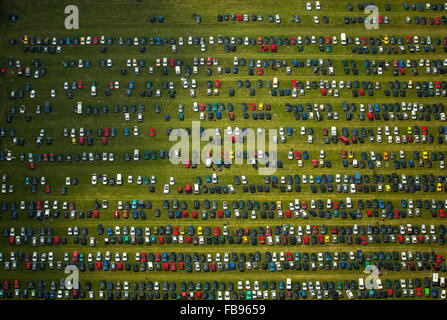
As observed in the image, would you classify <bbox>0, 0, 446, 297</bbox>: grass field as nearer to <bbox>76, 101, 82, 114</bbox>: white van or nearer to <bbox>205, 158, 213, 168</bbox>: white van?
<bbox>76, 101, 82, 114</bbox>: white van

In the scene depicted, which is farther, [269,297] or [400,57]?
[400,57]

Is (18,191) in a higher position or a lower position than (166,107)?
lower

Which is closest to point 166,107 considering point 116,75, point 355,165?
point 116,75

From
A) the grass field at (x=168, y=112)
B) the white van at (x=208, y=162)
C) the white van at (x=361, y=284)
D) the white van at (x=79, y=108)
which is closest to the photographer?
the white van at (x=361, y=284)

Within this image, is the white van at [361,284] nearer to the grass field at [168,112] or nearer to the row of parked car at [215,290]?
the row of parked car at [215,290]

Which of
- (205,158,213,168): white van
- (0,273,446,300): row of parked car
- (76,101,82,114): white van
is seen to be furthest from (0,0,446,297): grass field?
(0,273,446,300): row of parked car

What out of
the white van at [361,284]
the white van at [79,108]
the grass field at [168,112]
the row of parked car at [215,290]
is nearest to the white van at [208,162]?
the grass field at [168,112]

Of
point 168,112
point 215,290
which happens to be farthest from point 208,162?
point 215,290

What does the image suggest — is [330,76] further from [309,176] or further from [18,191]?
[18,191]
